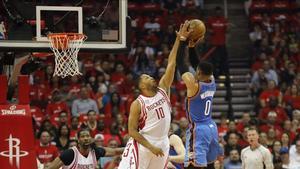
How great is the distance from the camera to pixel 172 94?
52.4 feet

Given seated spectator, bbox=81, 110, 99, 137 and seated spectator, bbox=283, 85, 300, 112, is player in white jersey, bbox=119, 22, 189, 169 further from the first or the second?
seated spectator, bbox=283, 85, 300, 112

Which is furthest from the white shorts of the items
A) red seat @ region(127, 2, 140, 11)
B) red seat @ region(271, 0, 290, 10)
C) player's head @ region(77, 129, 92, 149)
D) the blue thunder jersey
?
red seat @ region(271, 0, 290, 10)

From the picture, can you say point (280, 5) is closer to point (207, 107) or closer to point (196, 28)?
point (207, 107)

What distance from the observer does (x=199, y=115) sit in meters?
8.80

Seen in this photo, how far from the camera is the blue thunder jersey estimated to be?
872 centimetres

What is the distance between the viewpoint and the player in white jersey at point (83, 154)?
353 inches

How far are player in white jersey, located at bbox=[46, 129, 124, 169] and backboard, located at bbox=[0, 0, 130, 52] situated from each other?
1.13 meters

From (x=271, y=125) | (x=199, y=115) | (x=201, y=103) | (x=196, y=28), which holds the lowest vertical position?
(x=271, y=125)

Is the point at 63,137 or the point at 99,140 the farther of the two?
the point at 63,137

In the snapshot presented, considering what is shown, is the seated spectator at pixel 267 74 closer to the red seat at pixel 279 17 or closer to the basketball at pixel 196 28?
the red seat at pixel 279 17

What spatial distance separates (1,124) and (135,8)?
1060cm

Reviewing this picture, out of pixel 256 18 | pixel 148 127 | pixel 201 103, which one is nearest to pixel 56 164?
pixel 148 127

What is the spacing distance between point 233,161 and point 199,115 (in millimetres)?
4211

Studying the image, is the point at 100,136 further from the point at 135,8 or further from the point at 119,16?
the point at 135,8
